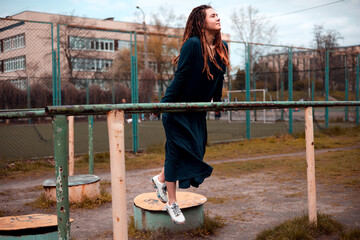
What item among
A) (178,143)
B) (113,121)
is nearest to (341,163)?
(178,143)

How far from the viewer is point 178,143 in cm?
271

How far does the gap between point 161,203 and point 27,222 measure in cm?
123

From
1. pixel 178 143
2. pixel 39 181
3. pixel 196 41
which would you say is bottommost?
pixel 39 181

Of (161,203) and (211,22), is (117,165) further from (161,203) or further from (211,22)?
(161,203)

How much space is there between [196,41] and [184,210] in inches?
59.5

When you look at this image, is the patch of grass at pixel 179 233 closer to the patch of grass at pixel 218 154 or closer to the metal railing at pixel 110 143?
the metal railing at pixel 110 143

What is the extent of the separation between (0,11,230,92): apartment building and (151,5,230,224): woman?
6.27 metres

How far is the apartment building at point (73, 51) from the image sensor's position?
8750 mm

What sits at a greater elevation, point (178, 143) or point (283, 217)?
point (178, 143)

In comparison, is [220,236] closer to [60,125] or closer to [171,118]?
[171,118]

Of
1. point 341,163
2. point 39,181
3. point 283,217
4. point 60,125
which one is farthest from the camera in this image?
point 341,163

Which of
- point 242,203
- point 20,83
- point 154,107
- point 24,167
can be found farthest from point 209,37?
point 20,83

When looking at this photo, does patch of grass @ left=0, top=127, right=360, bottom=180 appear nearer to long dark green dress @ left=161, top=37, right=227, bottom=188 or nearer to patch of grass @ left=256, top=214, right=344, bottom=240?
patch of grass @ left=256, top=214, right=344, bottom=240

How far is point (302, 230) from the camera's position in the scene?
2.96m
